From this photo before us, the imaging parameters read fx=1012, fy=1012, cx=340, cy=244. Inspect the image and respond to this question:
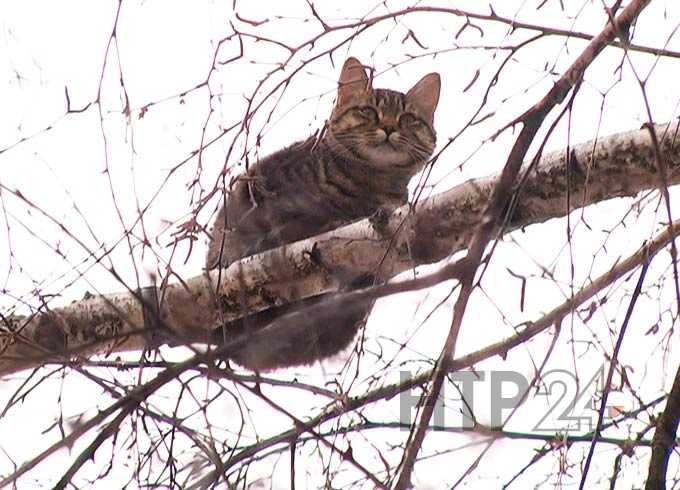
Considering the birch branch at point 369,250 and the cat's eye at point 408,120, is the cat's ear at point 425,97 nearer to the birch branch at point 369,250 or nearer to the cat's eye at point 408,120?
the cat's eye at point 408,120

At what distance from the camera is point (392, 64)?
2.01 m

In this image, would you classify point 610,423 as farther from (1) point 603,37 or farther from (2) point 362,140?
(2) point 362,140

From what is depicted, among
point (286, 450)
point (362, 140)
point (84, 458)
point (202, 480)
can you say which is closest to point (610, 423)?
point (286, 450)

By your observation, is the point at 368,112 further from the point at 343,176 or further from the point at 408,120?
the point at 343,176

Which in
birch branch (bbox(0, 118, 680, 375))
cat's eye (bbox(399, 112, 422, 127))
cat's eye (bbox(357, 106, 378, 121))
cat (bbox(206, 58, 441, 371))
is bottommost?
birch branch (bbox(0, 118, 680, 375))

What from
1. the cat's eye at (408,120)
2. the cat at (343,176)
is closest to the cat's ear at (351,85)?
the cat at (343,176)

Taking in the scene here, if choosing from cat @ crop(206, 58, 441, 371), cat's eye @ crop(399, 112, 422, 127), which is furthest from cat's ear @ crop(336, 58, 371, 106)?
cat's eye @ crop(399, 112, 422, 127)

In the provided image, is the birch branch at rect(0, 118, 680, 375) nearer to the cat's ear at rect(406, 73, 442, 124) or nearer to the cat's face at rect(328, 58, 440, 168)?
the cat's face at rect(328, 58, 440, 168)

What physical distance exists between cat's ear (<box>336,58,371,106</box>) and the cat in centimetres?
1

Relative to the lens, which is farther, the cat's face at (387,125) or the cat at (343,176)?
the cat's face at (387,125)

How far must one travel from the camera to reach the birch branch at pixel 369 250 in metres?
2.23

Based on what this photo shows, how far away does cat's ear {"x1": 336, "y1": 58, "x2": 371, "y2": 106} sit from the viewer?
2359 mm

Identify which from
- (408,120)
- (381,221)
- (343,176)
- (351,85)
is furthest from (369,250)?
(408,120)

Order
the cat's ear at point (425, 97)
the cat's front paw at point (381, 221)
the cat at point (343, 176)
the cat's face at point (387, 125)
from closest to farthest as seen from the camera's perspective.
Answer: the cat's front paw at point (381, 221) < the cat at point (343, 176) < the cat's face at point (387, 125) < the cat's ear at point (425, 97)
